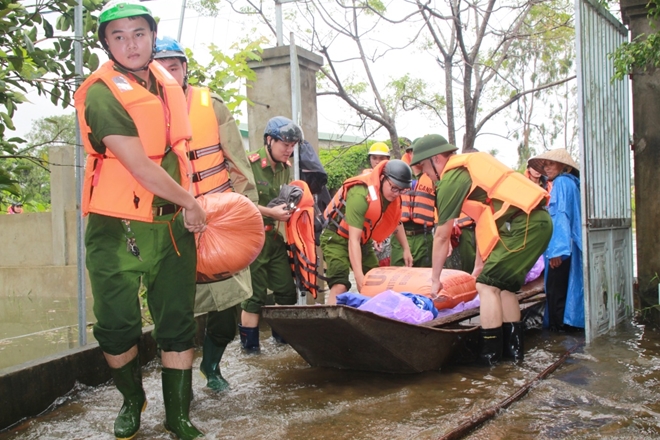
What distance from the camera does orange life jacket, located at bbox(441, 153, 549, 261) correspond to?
4.97 metres

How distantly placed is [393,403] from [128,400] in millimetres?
1499

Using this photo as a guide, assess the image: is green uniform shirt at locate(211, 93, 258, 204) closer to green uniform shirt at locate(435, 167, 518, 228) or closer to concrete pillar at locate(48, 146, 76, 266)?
green uniform shirt at locate(435, 167, 518, 228)

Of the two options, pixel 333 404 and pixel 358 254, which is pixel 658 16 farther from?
pixel 333 404

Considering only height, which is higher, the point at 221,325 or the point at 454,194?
the point at 454,194

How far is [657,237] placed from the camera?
686 centimetres

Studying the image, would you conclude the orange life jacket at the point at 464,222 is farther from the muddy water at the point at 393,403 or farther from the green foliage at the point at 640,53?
the muddy water at the point at 393,403

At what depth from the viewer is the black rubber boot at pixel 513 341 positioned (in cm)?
514

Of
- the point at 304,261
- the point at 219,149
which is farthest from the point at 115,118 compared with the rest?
the point at 304,261

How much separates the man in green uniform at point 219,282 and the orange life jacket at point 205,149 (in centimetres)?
1

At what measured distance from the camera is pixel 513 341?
516 centimetres

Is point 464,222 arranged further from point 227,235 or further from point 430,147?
point 227,235

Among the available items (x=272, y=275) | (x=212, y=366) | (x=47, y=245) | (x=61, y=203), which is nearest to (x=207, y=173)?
(x=212, y=366)

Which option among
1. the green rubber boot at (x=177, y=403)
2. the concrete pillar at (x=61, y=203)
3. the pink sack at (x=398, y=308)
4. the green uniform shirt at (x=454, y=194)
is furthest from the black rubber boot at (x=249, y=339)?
the concrete pillar at (x=61, y=203)

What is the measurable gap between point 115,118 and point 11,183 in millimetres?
543
